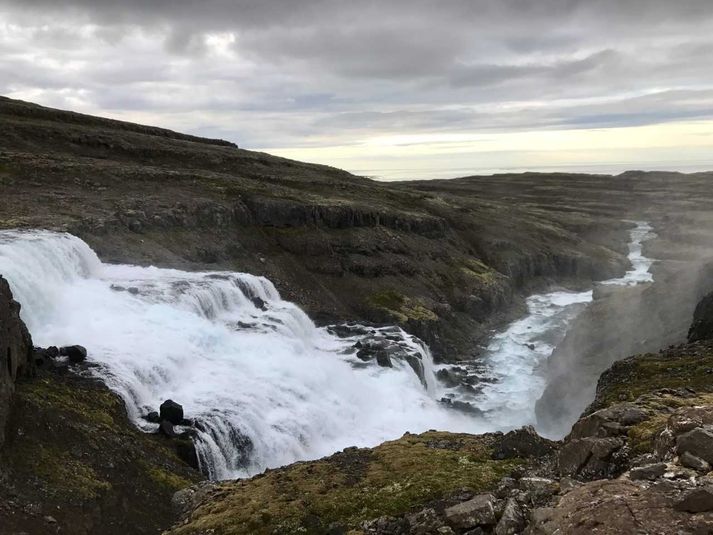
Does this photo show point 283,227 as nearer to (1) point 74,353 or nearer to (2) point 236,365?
(2) point 236,365

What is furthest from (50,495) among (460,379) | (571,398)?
(460,379)

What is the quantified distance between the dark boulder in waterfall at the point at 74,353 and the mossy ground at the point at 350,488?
48.9 ft

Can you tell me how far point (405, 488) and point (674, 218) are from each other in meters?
174

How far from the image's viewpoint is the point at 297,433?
37312 mm

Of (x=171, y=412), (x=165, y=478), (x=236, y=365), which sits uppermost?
(x=171, y=412)

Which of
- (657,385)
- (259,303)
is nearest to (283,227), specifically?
(259,303)

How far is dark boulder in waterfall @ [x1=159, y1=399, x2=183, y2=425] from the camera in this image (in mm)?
31406

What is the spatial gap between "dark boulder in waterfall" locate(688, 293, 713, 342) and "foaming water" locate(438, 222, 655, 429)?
1553 cm

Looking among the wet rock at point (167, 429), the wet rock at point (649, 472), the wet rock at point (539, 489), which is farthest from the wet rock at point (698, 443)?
the wet rock at point (167, 429)

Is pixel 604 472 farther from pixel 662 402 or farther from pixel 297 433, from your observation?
pixel 297 433

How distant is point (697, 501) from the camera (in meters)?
10.4

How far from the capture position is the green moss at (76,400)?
27.1 m

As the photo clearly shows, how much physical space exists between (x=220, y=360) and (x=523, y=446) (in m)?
26.7

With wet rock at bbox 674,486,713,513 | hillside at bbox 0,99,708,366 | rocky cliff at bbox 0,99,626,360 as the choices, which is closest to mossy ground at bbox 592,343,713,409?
wet rock at bbox 674,486,713,513
